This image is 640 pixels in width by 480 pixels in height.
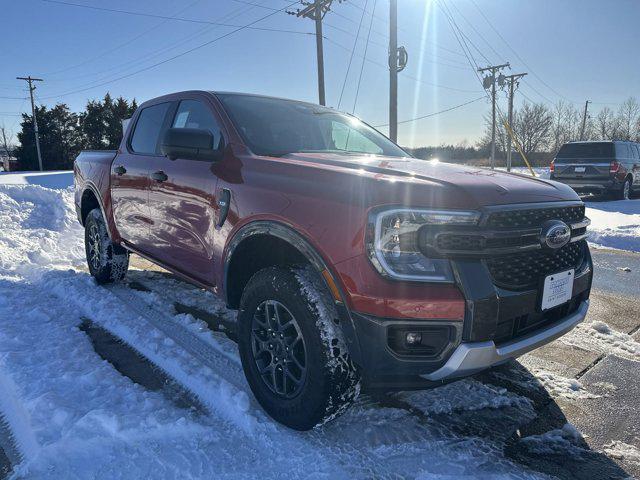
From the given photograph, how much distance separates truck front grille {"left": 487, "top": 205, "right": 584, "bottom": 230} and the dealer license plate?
0.91ft

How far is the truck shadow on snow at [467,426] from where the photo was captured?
6.96 ft

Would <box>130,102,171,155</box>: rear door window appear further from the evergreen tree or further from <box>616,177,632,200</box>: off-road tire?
the evergreen tree

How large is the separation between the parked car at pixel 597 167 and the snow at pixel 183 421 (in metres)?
12.7

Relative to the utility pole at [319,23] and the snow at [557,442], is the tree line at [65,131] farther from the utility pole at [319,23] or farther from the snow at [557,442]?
the snow at [557,442]

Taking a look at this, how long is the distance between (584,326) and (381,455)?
252cm

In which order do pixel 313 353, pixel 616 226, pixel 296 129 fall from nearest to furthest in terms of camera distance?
pixel 313 353 → pixel 296 129 → pixel 616 226

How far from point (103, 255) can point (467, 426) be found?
148 inches

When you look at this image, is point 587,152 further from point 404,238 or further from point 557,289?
point 404,238

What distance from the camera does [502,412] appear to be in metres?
2.53

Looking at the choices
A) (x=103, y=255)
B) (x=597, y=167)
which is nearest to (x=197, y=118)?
(x=103, y=255)

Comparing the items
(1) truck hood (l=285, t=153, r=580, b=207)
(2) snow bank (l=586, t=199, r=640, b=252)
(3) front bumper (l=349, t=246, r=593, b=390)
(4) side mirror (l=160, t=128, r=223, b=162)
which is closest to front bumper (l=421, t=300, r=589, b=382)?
(3) front bumper (l=349, t=246, r=593, b=390)

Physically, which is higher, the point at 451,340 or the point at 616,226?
the point at 451,340

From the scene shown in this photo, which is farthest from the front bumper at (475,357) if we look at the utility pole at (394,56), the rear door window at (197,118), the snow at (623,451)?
the utility pole at (394,56)

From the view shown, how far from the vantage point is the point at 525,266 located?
209cm
